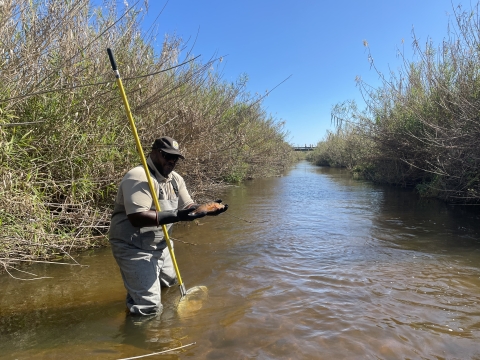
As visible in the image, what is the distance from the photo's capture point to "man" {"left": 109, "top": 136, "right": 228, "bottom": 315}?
3.11 meters

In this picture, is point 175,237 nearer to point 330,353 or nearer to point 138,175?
point 138,175

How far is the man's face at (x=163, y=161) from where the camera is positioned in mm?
3395

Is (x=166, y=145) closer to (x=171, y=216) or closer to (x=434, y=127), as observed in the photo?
(x=171, y=216)

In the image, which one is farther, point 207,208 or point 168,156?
point 168,156

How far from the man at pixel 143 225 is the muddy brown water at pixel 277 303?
308mm

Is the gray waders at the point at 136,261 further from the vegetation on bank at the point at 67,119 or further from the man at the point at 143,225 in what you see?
the vegetation on bank at the point at 67,119

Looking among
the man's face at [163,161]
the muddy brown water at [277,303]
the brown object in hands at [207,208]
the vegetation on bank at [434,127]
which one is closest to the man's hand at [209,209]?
the brown object in hands at [207,208]

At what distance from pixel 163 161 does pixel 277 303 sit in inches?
77.6

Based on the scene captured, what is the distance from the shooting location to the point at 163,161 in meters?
3.42

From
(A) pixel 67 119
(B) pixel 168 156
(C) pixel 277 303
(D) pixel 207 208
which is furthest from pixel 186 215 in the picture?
(A) pixel 67 119

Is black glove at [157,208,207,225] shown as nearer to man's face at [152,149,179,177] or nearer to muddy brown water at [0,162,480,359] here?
man's face at [152,149,179,177]

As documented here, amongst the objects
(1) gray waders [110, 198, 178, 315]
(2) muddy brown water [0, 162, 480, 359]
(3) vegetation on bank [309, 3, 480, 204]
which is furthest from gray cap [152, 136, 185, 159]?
(3) vegetation on bank [309, 3, 480, 204]

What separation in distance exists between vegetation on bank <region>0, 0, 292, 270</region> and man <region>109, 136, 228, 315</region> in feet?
3.06

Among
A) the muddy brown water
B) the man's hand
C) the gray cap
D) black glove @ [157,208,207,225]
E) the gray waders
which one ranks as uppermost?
the gray cap
